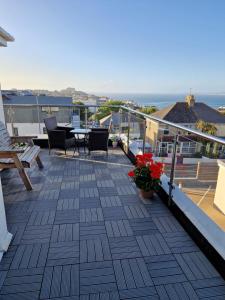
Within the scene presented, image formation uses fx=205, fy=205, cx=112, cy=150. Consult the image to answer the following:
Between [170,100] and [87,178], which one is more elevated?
[170,100]

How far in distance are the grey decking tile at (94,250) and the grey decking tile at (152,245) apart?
0.35 metres

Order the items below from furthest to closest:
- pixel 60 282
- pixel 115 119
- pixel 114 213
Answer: pixel 115 119 → pixel 114 213 → pixel 60 282

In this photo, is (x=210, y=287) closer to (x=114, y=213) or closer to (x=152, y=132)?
(x=114, y=213)

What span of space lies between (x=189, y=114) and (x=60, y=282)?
97.0ft

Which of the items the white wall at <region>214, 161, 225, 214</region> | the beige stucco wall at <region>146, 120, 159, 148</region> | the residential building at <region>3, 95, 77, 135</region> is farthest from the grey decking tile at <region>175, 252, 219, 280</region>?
the residential building at <region>3, 95, 77, 135</region>

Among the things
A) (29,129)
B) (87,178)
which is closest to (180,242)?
(87,178)

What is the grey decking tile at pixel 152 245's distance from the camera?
6.52ft

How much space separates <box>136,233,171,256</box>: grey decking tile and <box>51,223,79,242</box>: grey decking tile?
0.68 meters

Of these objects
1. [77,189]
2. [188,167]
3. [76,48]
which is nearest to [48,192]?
[77,189]

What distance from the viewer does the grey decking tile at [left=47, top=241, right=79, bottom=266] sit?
185 centimetres

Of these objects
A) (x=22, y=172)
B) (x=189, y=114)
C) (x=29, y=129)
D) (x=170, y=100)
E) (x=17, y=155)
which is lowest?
(x=189, y=114)

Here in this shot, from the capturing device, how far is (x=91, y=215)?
2584mm

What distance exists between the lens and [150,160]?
115 inches

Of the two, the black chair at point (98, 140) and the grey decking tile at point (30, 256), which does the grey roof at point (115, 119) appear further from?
the grey decking tile at point (30, 256)
